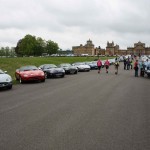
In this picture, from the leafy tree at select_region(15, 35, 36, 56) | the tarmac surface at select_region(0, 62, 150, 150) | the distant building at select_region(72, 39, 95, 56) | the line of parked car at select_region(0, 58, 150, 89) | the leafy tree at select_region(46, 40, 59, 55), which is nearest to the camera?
the tarmac surface at select_region(0, 62, 150, 150)

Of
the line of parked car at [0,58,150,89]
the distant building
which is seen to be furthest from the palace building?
the line of parked car at [0,58,150,89]

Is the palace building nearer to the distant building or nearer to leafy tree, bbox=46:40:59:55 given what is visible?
the distant building

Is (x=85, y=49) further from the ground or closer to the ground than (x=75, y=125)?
further from the ground

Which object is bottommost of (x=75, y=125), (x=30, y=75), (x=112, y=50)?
(x=75, y=125)

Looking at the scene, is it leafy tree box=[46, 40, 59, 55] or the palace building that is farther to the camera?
the palace building

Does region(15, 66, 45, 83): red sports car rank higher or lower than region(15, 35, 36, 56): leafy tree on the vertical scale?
lower

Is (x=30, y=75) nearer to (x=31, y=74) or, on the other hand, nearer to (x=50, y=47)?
(x=31, y=74)

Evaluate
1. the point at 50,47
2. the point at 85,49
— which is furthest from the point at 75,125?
the point at 85,49

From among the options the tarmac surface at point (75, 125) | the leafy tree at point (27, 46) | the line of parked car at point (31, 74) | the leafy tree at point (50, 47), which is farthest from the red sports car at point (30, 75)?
the leafy tree at point (50, 47)

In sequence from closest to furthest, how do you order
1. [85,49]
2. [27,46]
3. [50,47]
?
[27,46]
[50,47]
[85,49]

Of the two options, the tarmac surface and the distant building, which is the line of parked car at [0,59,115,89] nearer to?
the tarmac surface

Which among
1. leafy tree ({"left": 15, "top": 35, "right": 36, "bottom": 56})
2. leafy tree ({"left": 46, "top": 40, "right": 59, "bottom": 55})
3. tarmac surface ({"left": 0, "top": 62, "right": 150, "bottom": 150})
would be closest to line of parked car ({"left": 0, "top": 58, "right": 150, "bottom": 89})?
tarmac surface ({"left": 0, "top": 62, "right": 150, "bottom": 150})

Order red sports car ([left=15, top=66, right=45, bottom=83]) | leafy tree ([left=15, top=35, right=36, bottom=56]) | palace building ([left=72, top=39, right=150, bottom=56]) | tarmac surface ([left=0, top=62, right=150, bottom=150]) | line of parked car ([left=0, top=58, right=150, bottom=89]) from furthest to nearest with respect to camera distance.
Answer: palace building ([left=72, top=39, right=150, bottom=56])
leafy tree ([left=15, top=35, right=36, bottom=56])
red sports car ([left=15, top=66, right=45, bottom=83])
line of parked car ([left=0, top=58, right=150, bottom=89])
tarmac surface ([left=0, top=62, right=150, bottom=150])

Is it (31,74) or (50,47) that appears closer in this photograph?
(31,74)
